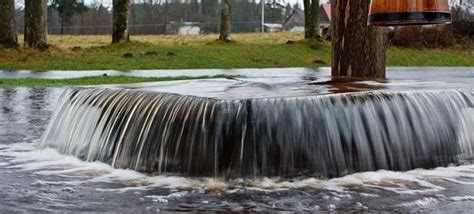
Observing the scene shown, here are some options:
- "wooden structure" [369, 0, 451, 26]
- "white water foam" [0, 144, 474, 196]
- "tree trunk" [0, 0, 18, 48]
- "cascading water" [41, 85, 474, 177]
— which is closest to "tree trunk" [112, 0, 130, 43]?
"tree trunk" [0, 0, 18, 48]

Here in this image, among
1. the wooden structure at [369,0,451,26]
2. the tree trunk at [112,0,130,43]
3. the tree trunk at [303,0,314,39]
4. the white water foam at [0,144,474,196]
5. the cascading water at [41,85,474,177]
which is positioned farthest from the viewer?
the tree trunk at [303,0,314,39]

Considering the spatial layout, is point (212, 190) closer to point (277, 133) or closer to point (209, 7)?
point (277, 133)

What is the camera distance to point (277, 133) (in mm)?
5719

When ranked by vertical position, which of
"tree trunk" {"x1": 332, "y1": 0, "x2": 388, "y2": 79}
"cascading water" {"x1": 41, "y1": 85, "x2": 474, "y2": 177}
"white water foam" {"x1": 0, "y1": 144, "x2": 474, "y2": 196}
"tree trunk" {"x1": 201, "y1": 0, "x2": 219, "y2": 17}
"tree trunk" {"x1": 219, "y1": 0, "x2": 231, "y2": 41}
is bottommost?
"white water foam" {"x1": 0, "y1": 144, "x2": 474, "y2": 196}

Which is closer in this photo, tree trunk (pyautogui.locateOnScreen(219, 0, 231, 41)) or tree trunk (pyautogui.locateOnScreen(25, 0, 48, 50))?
tree trunk (pyautogui.locateOnScreen(25, 0, 48, 50))

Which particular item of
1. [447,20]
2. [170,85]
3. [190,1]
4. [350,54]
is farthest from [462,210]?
[190,1]

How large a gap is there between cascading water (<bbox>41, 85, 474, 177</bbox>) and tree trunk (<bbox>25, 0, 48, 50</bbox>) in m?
17.7

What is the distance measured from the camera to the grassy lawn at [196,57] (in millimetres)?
22266

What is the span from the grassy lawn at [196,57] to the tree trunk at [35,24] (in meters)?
0.45

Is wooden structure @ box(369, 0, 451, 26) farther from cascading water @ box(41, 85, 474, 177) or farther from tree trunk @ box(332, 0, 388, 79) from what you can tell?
tree trunk @ box(332, 0, 388, 79)

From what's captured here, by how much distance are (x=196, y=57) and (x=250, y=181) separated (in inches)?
787

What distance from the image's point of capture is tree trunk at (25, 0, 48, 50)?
2388 centimetres

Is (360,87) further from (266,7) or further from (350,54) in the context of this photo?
(266,7)

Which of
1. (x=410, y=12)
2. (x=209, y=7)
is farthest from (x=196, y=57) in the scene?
(x=209, y=7)
